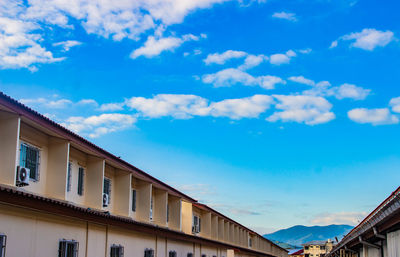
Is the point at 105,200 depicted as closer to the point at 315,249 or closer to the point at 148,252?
the point at 148,252

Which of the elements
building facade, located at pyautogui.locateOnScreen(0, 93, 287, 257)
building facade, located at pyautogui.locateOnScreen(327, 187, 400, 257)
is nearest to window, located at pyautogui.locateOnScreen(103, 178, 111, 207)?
building facade, located at pyautogui.locateOnScreen(0, 93, 287, 257)

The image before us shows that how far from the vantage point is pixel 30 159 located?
53.4ft

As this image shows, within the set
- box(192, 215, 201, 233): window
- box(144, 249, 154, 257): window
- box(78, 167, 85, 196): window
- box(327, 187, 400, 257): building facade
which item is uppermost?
box(78, 167, 85, 196): window

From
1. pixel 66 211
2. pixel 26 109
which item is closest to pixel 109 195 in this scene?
pixel 66 211

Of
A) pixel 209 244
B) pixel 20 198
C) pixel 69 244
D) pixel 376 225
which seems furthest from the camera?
pixel 209 244

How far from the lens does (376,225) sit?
17625mm

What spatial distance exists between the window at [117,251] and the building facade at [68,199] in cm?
4

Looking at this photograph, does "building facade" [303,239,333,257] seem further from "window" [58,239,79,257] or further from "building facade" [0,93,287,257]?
"window" [58,239,79,257]

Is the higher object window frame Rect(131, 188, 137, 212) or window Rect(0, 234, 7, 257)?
window frame Rect(131, 188, 137, 212)

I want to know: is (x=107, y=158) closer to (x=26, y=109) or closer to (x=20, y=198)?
(x=26, y=109)

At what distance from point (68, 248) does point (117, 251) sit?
14.6ft

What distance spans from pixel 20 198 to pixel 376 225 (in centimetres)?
1234

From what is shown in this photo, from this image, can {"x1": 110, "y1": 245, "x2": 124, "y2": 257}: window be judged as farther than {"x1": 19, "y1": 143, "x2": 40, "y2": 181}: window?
Yes

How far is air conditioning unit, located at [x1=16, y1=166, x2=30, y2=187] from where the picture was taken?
47.7 ft
